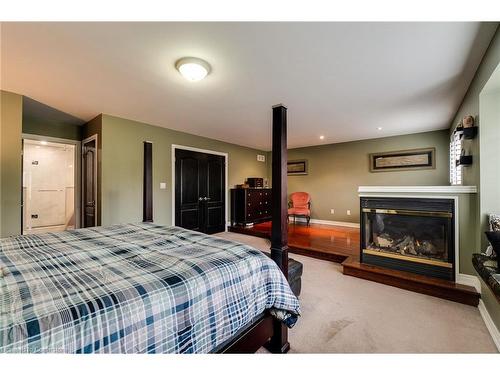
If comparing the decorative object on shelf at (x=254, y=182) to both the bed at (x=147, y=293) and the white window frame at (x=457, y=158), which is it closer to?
the white window frame at (x=457, y=158)

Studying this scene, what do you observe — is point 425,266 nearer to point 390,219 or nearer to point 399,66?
point 390,219

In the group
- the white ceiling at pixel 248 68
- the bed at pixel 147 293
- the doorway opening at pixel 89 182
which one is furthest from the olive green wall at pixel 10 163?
the bed at pixel 147 293

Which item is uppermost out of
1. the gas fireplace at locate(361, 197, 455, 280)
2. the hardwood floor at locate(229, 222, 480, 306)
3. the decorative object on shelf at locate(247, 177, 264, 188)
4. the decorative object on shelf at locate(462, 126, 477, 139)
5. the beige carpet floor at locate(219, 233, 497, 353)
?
the decorative object on shelf at locate(462, 126, 477, 139)

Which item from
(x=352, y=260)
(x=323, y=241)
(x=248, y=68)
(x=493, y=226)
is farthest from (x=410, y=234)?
(x=248, y=68)

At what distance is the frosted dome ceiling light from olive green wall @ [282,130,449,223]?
4.57 meters

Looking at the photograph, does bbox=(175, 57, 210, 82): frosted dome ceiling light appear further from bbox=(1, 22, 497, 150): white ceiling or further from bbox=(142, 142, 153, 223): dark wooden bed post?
bbox=(142, 142, 153, 223): dark wooden bed post

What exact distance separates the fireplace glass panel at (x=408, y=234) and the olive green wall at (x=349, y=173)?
2.70 m

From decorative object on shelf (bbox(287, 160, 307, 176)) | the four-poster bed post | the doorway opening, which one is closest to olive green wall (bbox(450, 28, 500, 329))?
the four-poster bed post

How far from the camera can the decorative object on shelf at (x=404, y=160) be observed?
4617 mm

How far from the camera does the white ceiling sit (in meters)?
1.62
